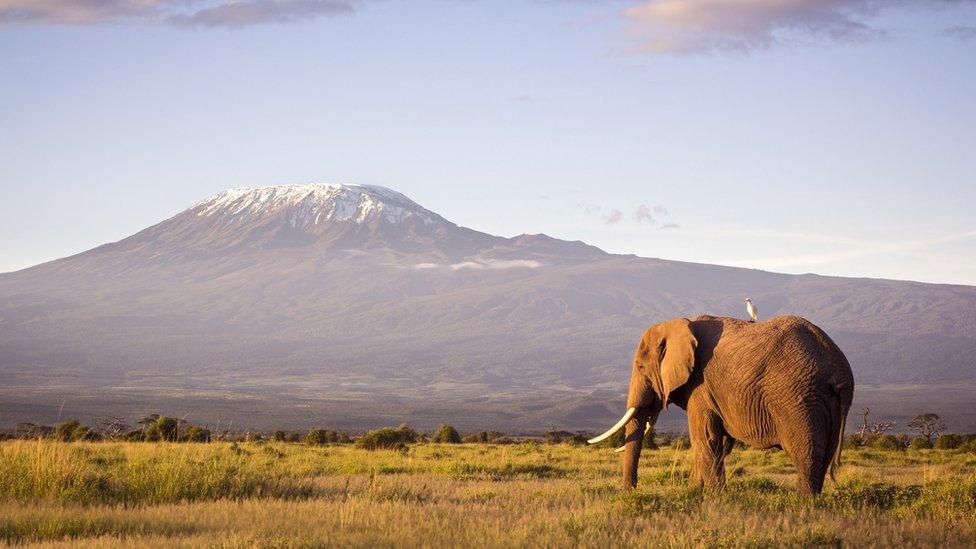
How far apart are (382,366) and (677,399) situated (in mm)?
181522

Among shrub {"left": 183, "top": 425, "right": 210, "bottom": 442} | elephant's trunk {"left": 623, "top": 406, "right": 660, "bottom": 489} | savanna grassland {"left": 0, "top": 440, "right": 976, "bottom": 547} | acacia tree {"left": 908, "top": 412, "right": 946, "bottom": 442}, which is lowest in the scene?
acacia tree {"left": 908, "top": 412, "right": 946, "bottom": 442}

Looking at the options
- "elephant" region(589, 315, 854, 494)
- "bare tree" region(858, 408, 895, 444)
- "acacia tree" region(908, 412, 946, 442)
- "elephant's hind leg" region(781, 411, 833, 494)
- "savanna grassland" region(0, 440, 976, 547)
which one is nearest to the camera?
"savanna grassland" region(0, 440, 976, 547)

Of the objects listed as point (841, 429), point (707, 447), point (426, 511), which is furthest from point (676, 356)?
point (426, 511)

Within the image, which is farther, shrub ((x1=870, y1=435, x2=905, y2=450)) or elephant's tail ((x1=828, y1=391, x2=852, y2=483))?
shrub ((x1=870, y1=435, x2=905, y2=450))

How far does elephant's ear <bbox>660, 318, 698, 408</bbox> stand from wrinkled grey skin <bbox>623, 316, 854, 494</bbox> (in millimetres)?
14

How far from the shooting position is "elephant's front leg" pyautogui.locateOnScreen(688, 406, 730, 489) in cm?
1513

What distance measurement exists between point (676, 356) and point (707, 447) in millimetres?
1240

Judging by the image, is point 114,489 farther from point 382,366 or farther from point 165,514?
point 382,366

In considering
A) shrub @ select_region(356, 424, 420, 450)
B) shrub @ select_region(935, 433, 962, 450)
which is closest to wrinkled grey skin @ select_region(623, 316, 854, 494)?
shrub @ select_region(356, 424, 420, 450)

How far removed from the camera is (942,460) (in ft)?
92.4

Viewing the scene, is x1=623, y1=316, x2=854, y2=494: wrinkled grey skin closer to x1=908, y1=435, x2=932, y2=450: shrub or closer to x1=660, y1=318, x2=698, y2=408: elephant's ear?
x1=660, y1=318, x2=698, y2=408: elephant's ear

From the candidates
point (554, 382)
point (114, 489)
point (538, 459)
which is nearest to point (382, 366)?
point (554, 382)

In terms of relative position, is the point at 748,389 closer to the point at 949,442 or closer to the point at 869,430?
the point at 949,442

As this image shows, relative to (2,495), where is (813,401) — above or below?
above
